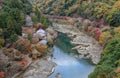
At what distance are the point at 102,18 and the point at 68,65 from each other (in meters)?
30.8

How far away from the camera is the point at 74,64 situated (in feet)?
190

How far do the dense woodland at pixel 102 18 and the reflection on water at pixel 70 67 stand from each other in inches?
178

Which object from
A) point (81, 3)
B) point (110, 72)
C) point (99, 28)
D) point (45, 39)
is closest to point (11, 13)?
point (45, 39)

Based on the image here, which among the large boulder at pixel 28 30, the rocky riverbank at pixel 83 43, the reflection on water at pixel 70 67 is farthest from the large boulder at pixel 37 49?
the rocky riverbank at pixel 83 43

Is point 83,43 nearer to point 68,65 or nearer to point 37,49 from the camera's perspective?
point 37,49

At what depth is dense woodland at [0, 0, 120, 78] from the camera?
4619cm

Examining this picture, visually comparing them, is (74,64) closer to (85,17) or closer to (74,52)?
(74,52)

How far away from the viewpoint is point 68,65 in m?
57.3

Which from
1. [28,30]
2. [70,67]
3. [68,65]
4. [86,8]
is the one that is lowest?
[68,65]

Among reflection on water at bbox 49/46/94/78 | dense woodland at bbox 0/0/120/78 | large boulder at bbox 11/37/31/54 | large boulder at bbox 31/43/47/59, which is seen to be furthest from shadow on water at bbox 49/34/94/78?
large boulder at bbox 11/37/31/54

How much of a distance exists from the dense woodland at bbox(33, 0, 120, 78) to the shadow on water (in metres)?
4.67

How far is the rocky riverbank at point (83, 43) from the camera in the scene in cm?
6275

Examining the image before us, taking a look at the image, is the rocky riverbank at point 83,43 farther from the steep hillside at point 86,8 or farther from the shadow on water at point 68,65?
the steep hillside at point 86,8

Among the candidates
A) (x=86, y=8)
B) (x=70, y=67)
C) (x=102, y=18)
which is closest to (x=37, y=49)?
(x=70, y=67)
